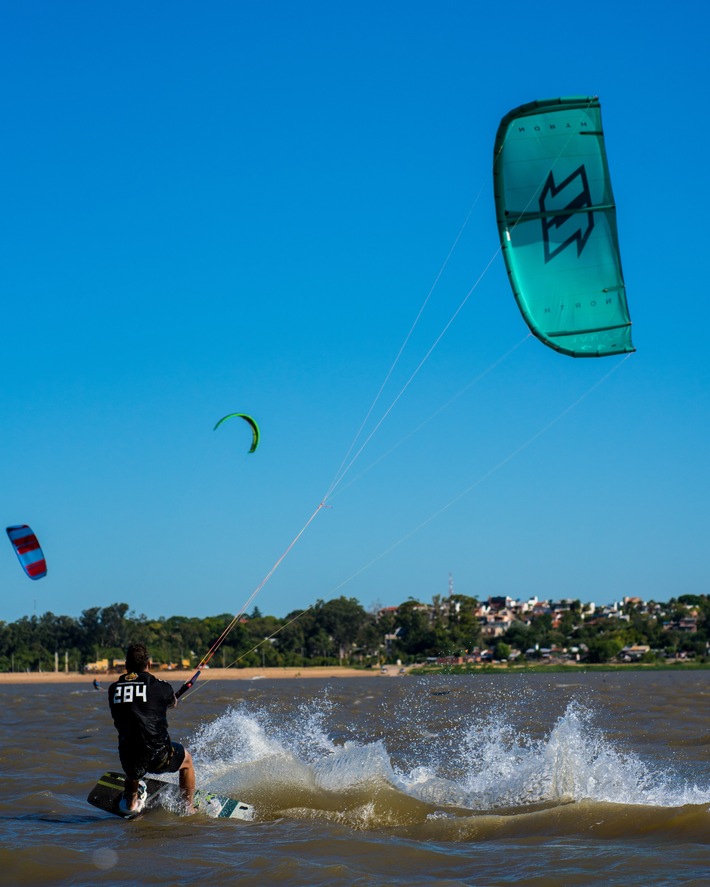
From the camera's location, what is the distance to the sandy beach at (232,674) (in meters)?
80.1

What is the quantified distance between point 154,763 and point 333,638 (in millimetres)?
97377

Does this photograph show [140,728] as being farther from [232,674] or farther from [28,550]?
[232,674]

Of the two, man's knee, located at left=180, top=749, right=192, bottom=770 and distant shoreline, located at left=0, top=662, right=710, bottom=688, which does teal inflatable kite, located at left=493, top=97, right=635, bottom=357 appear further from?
distant shoreline, located at left=0, top=662, right=710, bottom=688

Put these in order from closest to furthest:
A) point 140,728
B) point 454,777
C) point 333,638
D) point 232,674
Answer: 1. point 140,728
2. point 454,777
3. point 232,674
4. point 333,638

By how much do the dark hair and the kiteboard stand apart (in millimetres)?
780

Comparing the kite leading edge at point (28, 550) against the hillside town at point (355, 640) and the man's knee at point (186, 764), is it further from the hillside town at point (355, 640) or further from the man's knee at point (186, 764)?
the hillside town at point (355, 640)

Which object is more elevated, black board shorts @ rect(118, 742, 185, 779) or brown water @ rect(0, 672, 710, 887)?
black board shorts @ rect(118, 742, 185, 779)

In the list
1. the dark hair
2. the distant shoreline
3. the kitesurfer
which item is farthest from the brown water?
the distant shoreline

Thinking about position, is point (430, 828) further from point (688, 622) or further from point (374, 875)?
point (688, 622)

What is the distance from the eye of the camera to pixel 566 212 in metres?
10.8

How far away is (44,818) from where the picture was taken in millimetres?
7625

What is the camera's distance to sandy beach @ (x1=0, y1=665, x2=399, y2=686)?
80125mm

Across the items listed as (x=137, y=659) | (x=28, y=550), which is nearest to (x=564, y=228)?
(x=137, y=659)

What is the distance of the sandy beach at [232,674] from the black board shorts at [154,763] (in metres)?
72.3
